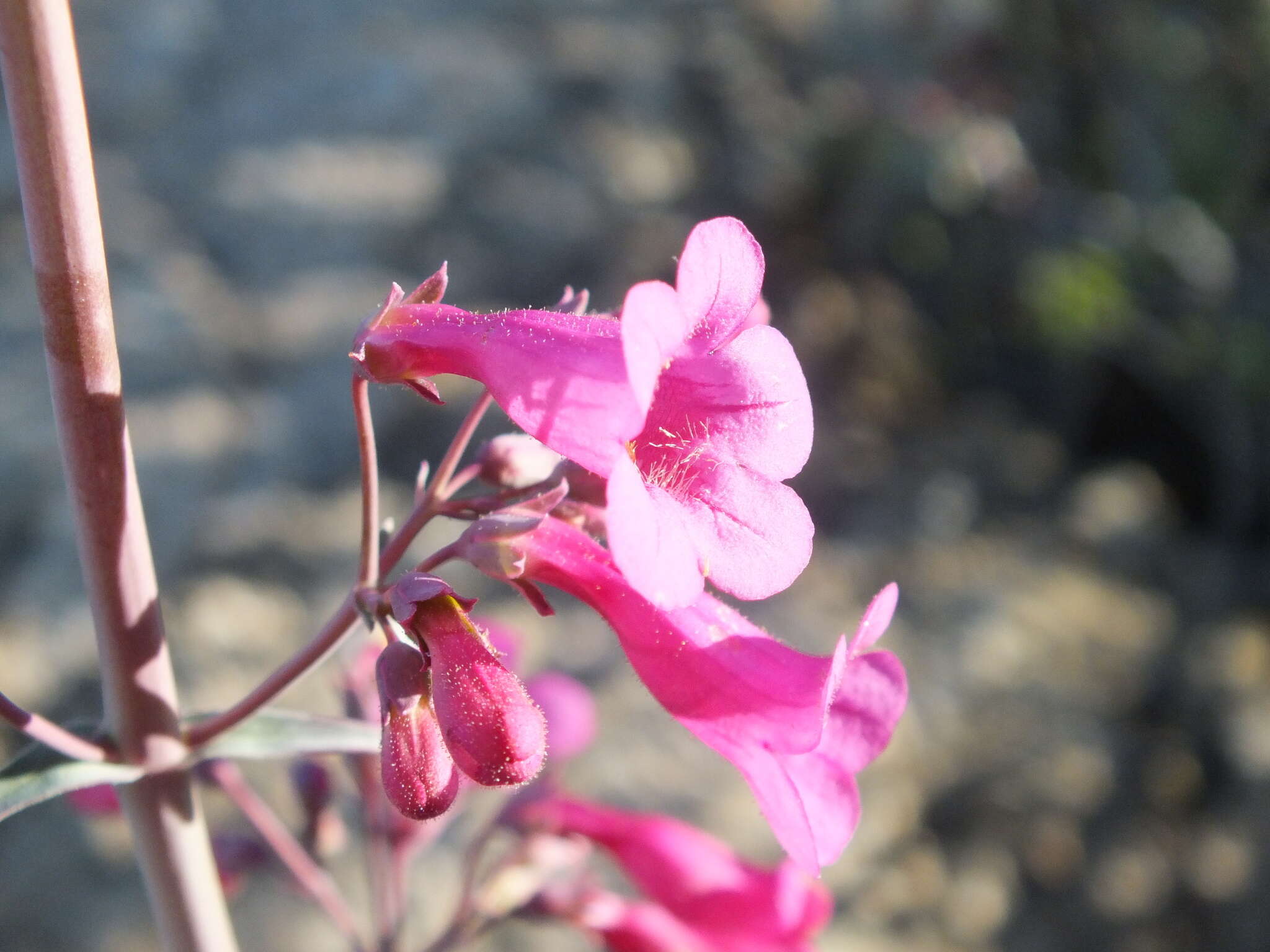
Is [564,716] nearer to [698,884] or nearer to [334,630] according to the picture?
[698,884]

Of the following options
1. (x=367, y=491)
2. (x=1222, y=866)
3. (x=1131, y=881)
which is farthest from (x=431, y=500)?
(x=1222, y=866)

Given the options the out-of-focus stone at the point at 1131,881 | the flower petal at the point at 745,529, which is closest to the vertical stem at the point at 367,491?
the flower petal at the point at 745,529

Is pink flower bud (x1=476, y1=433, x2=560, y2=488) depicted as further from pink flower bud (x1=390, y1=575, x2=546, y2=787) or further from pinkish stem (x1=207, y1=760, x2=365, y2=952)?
pinkish stem (x1=207, y1=760, x2=365, y2=952)

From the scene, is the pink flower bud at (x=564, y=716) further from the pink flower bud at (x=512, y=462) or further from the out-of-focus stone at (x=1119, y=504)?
the out-of-focus stone at (x=1119, y=504)

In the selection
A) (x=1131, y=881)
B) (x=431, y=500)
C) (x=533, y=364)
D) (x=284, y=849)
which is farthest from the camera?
(x=1131, y=881)

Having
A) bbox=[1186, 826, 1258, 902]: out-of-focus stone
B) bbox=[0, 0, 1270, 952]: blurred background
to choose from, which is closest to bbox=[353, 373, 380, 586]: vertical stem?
bbox=[0, 0, 1270, 952]: blurred background
